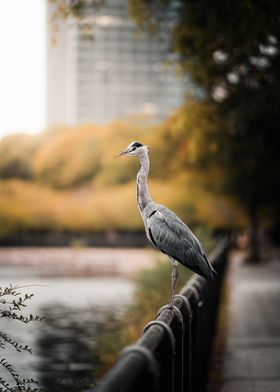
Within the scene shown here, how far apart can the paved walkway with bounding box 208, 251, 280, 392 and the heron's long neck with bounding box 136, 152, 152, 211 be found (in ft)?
10.7

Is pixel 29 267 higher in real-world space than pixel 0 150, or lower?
lower

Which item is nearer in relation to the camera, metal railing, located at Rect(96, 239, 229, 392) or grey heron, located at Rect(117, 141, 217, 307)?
metal railing, located at Rect(96, 239, 229, 392)

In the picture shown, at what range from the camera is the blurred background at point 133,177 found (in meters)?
14.8

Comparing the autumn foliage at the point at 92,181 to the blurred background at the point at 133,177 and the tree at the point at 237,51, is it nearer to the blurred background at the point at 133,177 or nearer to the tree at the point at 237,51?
the blurred background at the point at 133,177

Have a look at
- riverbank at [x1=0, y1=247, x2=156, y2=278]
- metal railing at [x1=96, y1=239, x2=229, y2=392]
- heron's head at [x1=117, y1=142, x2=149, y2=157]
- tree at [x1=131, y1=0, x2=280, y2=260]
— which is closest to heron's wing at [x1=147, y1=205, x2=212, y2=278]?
metal railing at [x1=96, y1=239, x2=229, y2=392]

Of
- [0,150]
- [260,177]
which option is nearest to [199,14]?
[260,177]

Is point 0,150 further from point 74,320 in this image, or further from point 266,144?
point 266,144

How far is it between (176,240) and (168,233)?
3.2 inches

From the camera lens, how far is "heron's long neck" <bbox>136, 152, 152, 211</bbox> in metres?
6.42

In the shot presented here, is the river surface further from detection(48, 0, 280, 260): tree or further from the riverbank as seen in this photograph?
detection(48, 0, 280, 260): tree

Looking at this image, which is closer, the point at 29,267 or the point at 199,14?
the point at 199,14

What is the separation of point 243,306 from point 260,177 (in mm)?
15738

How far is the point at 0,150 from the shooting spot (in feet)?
212

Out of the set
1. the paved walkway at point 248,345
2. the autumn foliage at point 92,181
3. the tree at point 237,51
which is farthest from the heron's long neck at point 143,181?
the autumn foliage at point 92,181
